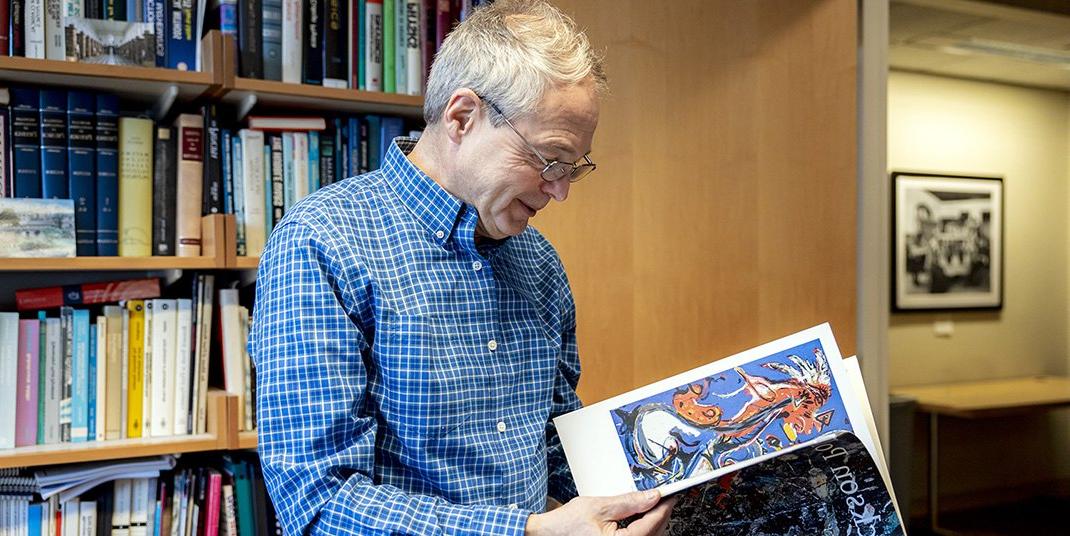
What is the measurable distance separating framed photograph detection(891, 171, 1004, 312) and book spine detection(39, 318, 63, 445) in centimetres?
451

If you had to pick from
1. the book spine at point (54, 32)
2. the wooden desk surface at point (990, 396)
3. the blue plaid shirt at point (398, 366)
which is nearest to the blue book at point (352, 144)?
the book spine at point (54, 32)

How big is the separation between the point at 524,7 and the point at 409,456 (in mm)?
579

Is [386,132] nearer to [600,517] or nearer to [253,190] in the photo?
[253,190]

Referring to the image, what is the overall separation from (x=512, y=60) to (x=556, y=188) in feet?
0.55

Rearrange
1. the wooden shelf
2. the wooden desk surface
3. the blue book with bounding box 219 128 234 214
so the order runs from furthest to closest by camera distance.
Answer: the wooden desk surface
the blue book with bounding box 219 128 234 214
the wooden shelf

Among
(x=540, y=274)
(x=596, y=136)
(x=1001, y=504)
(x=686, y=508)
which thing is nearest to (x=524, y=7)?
(x=540, y=274)

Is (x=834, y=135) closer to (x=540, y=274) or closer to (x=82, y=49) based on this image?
(x=540, y=274)

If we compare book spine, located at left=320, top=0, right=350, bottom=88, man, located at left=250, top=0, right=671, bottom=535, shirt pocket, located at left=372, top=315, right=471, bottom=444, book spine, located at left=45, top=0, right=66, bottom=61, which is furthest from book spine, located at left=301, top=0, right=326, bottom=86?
shirt pocket, located at left=372, top=315, right=471, bottom=444

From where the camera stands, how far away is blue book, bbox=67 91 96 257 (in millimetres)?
1814

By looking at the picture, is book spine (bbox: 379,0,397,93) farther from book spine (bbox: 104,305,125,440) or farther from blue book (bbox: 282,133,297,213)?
book spine (bbox: 104,305,125,440)

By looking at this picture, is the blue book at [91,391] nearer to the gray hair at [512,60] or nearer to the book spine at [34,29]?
the book spine at [34,29]

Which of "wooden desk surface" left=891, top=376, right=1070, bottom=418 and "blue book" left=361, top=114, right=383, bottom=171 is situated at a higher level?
"blue book" left=361, top=114, right=383, bottom=171

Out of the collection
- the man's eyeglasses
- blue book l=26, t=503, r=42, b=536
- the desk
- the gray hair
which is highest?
the gray hair

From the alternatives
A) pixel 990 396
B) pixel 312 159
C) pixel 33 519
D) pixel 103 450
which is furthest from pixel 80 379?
pixel 990 396
